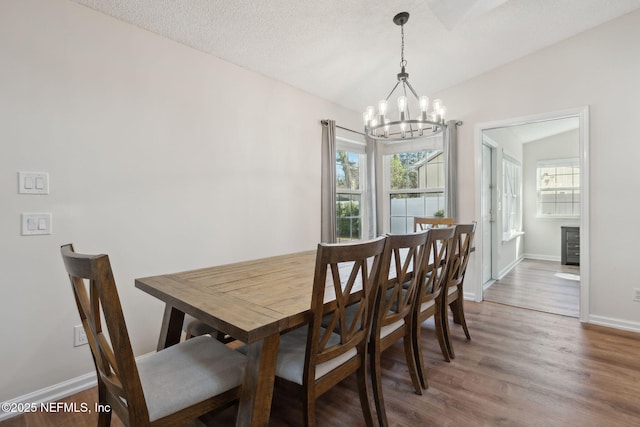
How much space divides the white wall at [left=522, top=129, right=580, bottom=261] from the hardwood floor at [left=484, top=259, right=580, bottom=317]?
0.81 m

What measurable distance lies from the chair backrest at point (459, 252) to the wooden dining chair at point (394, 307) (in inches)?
20.1

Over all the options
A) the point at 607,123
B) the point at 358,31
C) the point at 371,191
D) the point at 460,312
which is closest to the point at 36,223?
the point at 358,31

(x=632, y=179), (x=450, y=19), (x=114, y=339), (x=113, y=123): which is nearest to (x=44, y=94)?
(x=113, y=123)

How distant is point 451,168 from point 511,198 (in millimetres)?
2791

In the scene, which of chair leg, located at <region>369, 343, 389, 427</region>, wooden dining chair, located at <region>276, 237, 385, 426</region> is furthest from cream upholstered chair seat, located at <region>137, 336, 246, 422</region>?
chair leg, located at <region>369, 343, 389, 427</region>

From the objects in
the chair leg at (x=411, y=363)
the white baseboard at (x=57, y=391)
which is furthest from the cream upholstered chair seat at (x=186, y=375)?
the chair leg at (x=411, y=363)

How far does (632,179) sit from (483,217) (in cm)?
133

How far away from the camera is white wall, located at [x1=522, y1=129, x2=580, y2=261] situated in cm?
607

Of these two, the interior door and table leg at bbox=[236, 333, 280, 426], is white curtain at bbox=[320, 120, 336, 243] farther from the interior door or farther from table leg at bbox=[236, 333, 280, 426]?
table leg at bbox=[236, 333, 280, 426]

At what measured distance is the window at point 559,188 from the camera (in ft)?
19.9

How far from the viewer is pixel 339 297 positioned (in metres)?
1.29

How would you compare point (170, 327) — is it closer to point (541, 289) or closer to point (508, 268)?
point (541, 289)

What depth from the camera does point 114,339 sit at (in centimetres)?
92

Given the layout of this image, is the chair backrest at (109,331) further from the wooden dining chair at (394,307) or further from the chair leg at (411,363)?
the chair leg at (411,363)
